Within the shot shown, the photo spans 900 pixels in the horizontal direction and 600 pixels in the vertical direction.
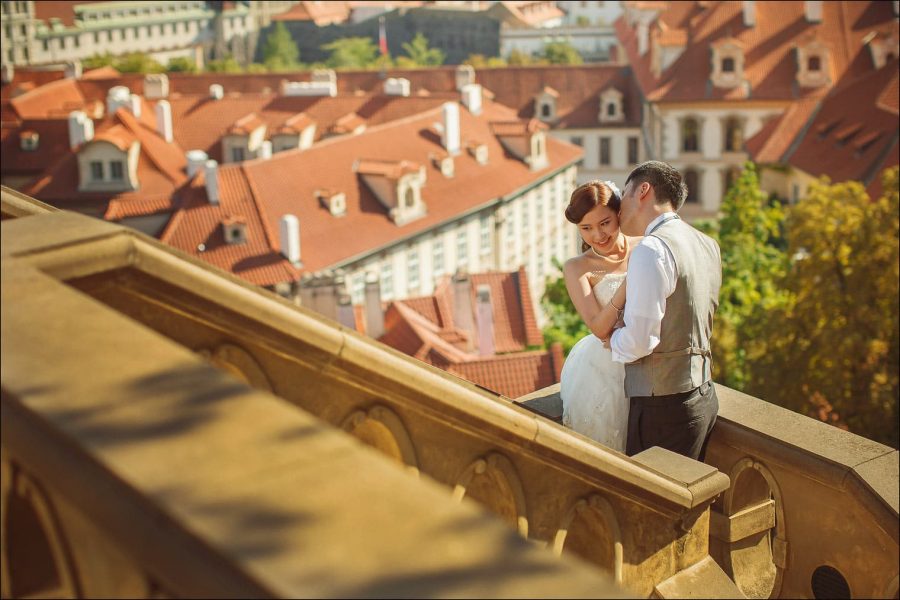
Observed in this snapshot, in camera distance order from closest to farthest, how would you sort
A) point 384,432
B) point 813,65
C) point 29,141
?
1. point 384,432
2. point 29,141
3. point 813,65

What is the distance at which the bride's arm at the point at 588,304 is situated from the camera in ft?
15.6

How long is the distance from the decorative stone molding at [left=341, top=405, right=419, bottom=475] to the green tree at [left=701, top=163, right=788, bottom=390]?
22.1 m

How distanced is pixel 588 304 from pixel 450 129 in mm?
40021

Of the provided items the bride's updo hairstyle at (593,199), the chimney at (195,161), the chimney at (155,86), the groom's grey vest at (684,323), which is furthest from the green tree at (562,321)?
the groom's grey vest at (684,323)

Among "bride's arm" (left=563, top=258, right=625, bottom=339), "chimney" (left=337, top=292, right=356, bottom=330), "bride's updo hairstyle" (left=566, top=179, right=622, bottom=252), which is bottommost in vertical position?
"chimney" (left=337, top=292, right=356, bottom=330)

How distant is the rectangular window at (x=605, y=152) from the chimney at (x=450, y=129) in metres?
18.5

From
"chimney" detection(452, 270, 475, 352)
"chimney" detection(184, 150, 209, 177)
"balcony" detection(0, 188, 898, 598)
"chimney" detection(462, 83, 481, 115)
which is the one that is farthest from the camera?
"chimney" detection(462, 83, 481, 115)

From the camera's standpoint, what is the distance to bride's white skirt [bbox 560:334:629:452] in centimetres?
485

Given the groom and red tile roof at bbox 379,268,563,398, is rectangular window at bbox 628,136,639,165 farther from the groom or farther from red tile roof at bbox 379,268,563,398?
the groom

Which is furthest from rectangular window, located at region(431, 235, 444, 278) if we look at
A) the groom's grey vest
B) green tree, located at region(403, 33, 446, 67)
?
green tree, located at region(403, 33, 446, 67)

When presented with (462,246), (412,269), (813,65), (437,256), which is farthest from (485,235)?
(813,65)

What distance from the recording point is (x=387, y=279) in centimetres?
3859

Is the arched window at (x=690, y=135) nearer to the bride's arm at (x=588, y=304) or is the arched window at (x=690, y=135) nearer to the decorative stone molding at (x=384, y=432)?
the bride's arm at (x=588, y=304)

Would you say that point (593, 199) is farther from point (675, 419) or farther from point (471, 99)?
point (471, 99)
